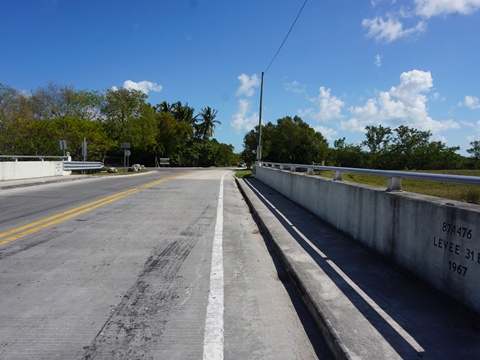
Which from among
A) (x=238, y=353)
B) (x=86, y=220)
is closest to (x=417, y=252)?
(x=238, y=353)

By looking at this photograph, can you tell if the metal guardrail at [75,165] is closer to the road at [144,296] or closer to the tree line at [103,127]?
the tree line at [103,127]

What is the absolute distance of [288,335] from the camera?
3.48m

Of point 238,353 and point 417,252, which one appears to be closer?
point 238,353

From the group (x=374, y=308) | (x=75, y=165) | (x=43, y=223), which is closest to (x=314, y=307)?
(x=374, y=308)

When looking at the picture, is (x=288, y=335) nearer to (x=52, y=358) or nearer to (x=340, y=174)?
(x=52, y=358)

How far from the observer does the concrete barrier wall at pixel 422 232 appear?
3.60 m

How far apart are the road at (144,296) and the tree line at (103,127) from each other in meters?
32.3

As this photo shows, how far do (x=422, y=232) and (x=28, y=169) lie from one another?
2257cm

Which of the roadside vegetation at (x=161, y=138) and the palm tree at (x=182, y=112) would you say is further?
the palm tree at (x=182, y=112)

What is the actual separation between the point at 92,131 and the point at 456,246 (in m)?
41.3

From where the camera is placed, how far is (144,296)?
430 centimetres

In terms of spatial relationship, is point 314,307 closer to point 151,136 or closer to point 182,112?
point 151,136

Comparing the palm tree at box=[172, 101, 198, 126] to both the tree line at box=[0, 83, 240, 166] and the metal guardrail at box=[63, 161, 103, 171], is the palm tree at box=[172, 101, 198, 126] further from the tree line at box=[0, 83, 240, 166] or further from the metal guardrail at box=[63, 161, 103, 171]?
the metal guardrail at box=[63, 161, 103, 171]

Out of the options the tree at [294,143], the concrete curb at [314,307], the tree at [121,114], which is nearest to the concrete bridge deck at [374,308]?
the concrete curb at [314,307]
